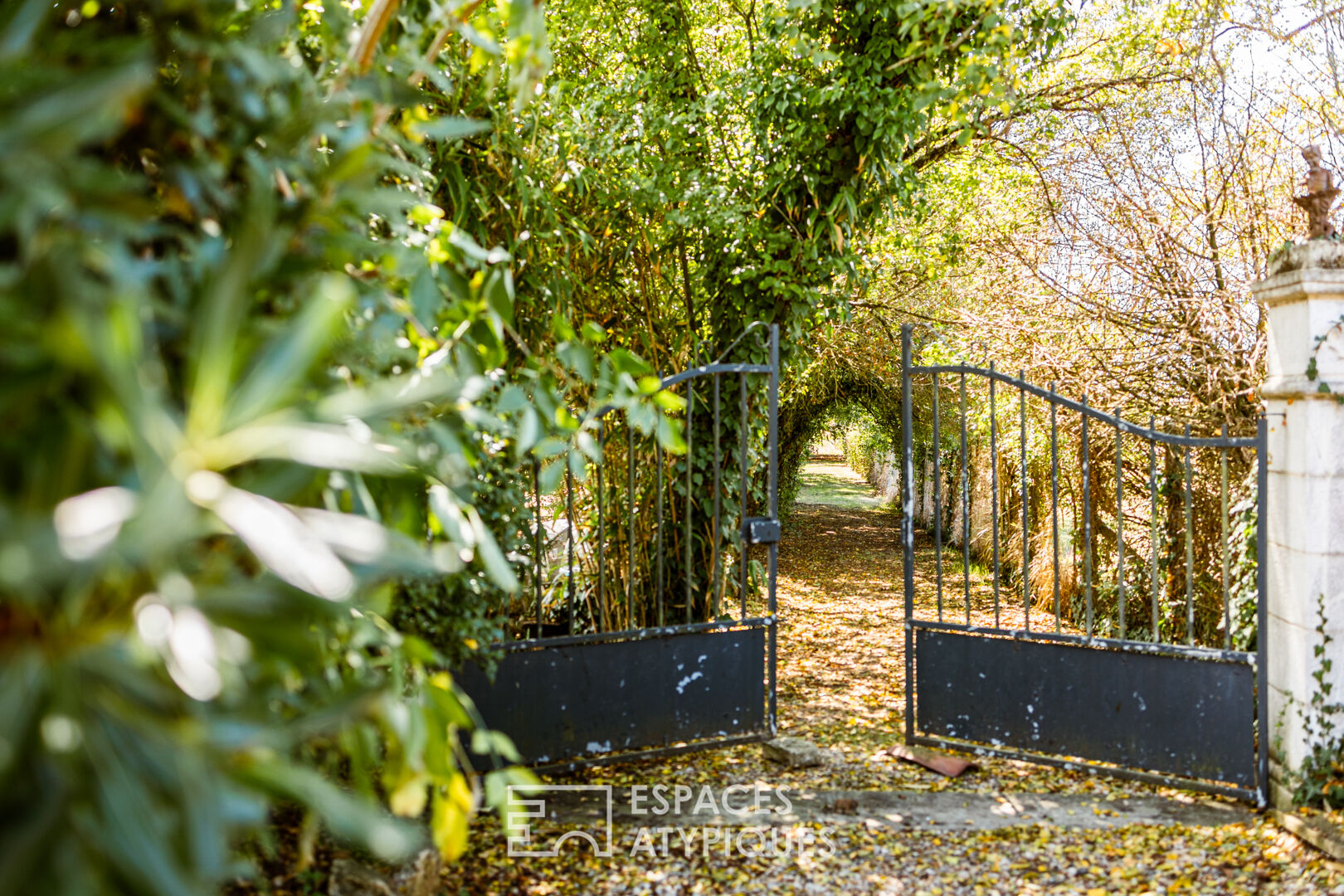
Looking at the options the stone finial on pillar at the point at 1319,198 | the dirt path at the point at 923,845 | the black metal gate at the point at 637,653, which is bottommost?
the dirt path at the point at 923,845

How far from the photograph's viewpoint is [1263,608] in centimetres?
394

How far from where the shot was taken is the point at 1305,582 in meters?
A: 3.72

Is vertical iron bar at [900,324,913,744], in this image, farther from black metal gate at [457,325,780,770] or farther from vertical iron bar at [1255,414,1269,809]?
vertical iron bar at [1255,414,1269,809]

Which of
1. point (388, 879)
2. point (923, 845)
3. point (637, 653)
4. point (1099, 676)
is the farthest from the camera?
point (637, 653)

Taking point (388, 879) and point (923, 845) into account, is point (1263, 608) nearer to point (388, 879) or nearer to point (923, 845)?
point (923, 845)

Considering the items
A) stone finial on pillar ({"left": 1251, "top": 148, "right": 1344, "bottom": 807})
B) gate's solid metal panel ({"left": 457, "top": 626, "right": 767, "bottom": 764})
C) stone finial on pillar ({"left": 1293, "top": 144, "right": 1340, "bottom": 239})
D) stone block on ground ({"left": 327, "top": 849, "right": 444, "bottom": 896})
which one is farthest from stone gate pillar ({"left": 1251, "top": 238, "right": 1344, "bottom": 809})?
stone block on ground ({"left": 327, "top": 849, "right": 444, "bottom": 896})

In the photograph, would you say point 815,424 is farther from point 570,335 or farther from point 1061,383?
point 570,335

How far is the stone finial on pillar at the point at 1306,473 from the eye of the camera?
3680 mm

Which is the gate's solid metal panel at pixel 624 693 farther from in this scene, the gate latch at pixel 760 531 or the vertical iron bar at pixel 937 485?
the vertical iron bar at pixel 937 485

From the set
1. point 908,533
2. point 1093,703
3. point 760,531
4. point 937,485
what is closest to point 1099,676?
point 1093,703

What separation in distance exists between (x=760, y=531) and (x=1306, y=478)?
227 centimetres

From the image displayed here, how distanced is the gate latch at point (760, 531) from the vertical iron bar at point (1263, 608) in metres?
2.07

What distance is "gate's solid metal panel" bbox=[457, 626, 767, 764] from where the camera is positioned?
4.15 metres

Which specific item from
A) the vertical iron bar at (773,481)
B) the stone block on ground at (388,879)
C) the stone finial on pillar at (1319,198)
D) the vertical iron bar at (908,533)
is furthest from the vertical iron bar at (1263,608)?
the stone block on ground at (388,879)
